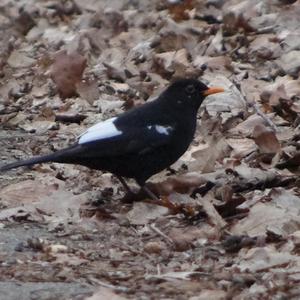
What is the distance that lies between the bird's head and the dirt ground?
0.93ft

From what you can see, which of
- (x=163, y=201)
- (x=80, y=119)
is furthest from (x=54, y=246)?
(x=80, y=119)

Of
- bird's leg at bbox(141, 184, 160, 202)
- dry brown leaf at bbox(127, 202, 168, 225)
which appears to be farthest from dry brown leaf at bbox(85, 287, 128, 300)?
bird's leg at bbox(141, 184, 160, 202)

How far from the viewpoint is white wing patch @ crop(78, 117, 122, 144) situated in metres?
5.93

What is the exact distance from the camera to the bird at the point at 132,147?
5898mm

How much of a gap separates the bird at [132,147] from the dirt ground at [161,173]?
0.12m

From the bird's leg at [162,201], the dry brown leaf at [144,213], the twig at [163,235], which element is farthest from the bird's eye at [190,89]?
the twig at [163,235]

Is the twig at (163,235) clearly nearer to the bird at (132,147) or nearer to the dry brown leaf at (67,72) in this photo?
the bird at (132,147)

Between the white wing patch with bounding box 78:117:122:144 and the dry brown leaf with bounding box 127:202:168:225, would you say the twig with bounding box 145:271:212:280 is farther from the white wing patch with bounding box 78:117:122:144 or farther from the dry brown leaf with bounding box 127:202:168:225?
the white wing patch with bounding box 78:117:122:144

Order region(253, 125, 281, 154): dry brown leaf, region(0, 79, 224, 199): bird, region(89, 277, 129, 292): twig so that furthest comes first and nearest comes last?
region(253, 125, 281, 154): dry brown leaf
region(0, 79, 224, 199): bird
region(89, 277, 129, 292): twig

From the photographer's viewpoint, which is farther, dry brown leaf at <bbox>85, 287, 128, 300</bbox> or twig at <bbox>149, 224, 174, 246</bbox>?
twig at <bbox>149, 224, 174, 246</bbox>

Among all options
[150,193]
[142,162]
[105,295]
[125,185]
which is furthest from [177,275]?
[125,185]

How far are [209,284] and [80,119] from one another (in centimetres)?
375

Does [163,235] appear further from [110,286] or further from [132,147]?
[132,147]

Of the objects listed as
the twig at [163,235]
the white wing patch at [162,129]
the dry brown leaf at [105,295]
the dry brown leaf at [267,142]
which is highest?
the dry brown leaf at [105,295]
